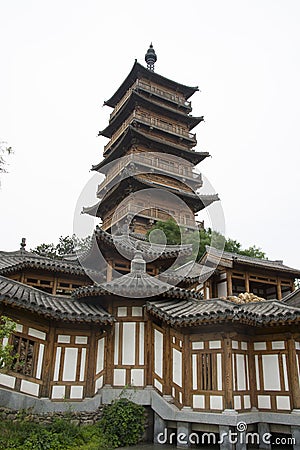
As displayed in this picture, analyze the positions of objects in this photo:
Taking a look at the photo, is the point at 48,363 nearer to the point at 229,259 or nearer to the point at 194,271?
the point at 194,271

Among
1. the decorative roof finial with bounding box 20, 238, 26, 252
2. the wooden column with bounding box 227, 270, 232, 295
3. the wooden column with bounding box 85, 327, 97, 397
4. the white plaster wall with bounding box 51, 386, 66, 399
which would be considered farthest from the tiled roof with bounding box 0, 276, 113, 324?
the wooden column with bounding box 227, 270, 232, 295

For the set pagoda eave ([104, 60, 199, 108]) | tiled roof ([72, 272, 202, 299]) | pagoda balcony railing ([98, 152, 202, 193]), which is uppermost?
pagoda eave ([104, 60, 199, 108])

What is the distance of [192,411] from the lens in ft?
33.0

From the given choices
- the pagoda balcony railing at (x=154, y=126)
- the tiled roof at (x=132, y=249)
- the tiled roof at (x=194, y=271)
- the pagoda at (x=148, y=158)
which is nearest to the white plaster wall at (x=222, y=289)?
the tiled roof at (x=194, y=271)

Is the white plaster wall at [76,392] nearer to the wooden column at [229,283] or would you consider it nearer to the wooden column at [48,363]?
the wooden column at [48,363]

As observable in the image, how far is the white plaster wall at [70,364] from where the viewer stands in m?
11.0

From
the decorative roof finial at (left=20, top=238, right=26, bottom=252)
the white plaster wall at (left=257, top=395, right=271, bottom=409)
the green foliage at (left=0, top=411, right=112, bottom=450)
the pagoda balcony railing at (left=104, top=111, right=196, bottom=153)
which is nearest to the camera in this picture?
the green foliage at (left=0, top=411, right=112, bottom=450)

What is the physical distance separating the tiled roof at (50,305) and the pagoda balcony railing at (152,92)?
24.3m

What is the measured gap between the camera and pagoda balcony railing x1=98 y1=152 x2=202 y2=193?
2912cm

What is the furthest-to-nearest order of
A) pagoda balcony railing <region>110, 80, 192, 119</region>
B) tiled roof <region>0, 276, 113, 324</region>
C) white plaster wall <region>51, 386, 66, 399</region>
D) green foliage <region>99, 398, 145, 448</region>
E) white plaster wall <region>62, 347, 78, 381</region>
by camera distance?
pagoda balcony railing <region>110, 80, 192, 119</region> → white plaster wall <region>62, 347, 78, 381</region> → white plaster wall <region>51, 386, 66, 399</region> → green foliage <region>99, 398, 145, 448</region> → tiled roof <region>0, 276, 113, 324</region>

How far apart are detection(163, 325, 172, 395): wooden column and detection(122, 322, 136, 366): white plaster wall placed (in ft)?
3.02

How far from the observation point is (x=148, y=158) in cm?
2962

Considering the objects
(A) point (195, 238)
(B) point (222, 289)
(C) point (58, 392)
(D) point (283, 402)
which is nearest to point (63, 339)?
(C) point (58, 392)

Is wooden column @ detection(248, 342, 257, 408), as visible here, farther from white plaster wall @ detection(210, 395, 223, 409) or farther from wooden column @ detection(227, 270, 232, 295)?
wooden column @ detection(227, 270, 232, 295)
